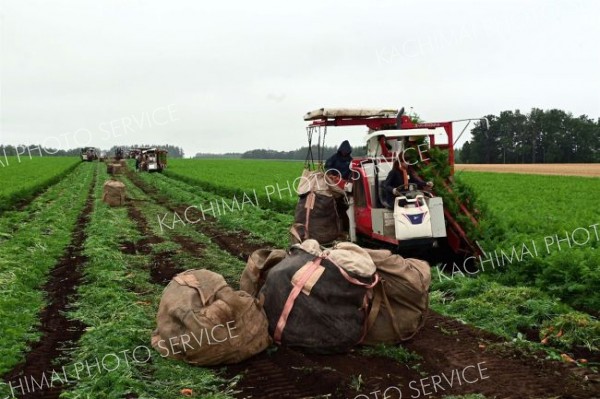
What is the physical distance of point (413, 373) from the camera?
4871 mm

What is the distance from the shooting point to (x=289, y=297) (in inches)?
204

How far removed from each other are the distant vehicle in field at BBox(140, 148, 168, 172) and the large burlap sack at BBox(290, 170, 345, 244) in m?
38.9

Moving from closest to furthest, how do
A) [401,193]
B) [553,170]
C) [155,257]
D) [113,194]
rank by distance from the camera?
[401,193], [155,257], [113,194], [553,170]

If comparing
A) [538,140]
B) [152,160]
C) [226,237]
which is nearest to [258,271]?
[226,237]

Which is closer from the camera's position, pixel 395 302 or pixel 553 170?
pixel 395 302

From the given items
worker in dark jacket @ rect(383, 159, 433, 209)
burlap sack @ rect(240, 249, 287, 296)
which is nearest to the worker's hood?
worker in dark jacket @ rect(383, 159, 433, 209)

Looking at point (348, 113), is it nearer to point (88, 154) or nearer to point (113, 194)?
point (113, 194)

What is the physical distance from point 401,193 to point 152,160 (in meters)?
40.9

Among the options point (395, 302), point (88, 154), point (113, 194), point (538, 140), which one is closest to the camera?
point (395, 302)

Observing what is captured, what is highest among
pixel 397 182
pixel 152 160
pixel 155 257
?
pixel 152 160

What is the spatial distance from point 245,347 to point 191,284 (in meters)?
0.83

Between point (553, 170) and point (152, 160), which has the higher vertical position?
point (152, 160)

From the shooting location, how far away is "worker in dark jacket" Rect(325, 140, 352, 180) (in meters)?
9.91

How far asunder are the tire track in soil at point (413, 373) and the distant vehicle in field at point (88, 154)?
264 ft
